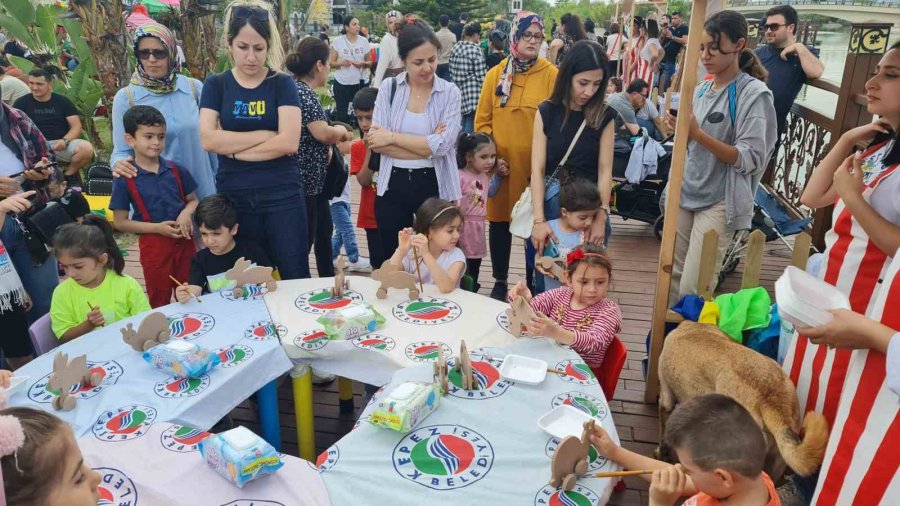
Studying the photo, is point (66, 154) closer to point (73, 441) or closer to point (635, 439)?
point (73, 441)

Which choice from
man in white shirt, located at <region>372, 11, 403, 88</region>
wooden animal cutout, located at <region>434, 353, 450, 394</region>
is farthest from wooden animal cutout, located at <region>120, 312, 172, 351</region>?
man in white shirt, located at <region>372, 11, 403, 88</region>

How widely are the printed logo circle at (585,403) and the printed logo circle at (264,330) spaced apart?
1.11 meters

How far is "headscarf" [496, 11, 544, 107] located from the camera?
3.58 metres

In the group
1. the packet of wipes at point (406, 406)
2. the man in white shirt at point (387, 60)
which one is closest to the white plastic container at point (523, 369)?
the packet of wipes at point (406, 406)

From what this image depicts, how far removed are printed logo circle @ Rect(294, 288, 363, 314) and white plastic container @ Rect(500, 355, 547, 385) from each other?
861mm

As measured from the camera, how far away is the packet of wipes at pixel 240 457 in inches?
60.1

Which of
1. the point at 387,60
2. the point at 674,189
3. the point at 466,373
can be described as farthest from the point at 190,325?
the point at 387,60

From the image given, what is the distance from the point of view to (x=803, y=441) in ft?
6.11

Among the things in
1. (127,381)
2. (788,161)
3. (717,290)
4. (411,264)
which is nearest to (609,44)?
(788,161)

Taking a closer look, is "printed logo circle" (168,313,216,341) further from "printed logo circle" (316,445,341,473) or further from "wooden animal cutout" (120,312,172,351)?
"printed logo circle" (316,445,341,473)

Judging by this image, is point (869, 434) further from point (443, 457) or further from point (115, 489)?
point (115, 489)

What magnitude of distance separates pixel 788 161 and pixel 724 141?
8.35 feet

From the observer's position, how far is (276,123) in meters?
2.99

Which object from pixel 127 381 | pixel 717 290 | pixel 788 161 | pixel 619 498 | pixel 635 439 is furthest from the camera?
pixel 788 161
